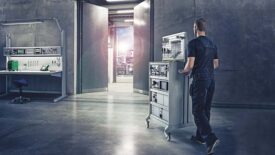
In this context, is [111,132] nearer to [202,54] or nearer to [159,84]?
[159,84]

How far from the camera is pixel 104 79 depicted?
→ 8.20 metres

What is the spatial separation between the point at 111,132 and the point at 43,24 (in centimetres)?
492

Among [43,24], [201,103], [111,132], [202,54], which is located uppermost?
[43,24]

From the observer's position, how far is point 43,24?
7.13m

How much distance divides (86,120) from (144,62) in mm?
3655

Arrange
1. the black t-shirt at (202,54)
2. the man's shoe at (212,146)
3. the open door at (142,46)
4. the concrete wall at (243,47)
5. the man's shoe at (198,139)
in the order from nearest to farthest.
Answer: the man's shoe at (212,146) < the black t-shirt at (202,54) < the man's shoe at (198,139) < the concrete wall at (243,47) < the open door at (142,46)

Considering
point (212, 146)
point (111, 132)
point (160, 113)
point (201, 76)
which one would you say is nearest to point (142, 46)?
point (160, 113)

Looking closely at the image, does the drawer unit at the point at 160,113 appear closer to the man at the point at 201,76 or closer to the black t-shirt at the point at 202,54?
the man at the point at 201,76

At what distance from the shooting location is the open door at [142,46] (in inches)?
285

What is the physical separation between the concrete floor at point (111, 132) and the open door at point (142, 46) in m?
2.17

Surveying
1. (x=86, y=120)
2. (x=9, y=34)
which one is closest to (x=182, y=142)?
(x=86, y=120)

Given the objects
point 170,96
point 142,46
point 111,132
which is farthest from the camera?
point 142,46

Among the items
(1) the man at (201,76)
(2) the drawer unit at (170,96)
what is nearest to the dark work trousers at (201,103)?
(1) the man at (201,76)

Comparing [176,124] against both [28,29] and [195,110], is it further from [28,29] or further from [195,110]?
[28,29]
